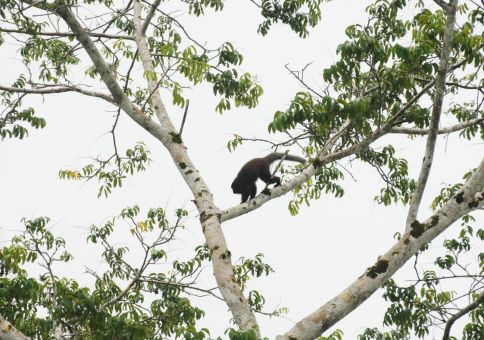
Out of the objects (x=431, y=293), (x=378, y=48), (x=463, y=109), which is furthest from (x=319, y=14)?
(x=431, y=293)

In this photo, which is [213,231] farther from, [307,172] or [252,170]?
[252,170]

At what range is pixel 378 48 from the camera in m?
4.84

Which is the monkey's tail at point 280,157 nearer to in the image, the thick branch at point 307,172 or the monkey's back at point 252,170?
the monkey's back at point 252,170

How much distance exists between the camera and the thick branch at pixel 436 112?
385cm

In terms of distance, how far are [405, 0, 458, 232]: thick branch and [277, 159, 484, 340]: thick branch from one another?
0.47 feet

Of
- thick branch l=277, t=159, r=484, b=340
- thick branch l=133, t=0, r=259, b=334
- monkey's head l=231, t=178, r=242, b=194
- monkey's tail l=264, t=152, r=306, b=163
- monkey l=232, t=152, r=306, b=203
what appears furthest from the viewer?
monkey's head l=231, t=178, r=242, b=194

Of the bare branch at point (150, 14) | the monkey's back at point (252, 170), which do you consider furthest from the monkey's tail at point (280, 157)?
the bare branch at point (150, 14)

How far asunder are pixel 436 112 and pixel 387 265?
1230 millimetres

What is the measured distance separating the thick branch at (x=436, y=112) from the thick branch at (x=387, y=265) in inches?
5.6

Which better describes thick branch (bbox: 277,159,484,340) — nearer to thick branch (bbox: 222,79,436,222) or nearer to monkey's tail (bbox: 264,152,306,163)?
thick branch (bbox: 222,79,436,222)

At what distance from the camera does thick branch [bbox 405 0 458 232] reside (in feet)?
12.6

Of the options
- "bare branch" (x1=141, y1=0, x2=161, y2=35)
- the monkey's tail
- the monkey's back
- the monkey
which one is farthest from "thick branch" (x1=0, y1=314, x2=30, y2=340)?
the monkey's tail

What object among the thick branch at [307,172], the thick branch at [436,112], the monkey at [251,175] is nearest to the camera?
the thick branch at [436,112]

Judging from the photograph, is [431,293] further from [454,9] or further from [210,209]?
[454,9]
